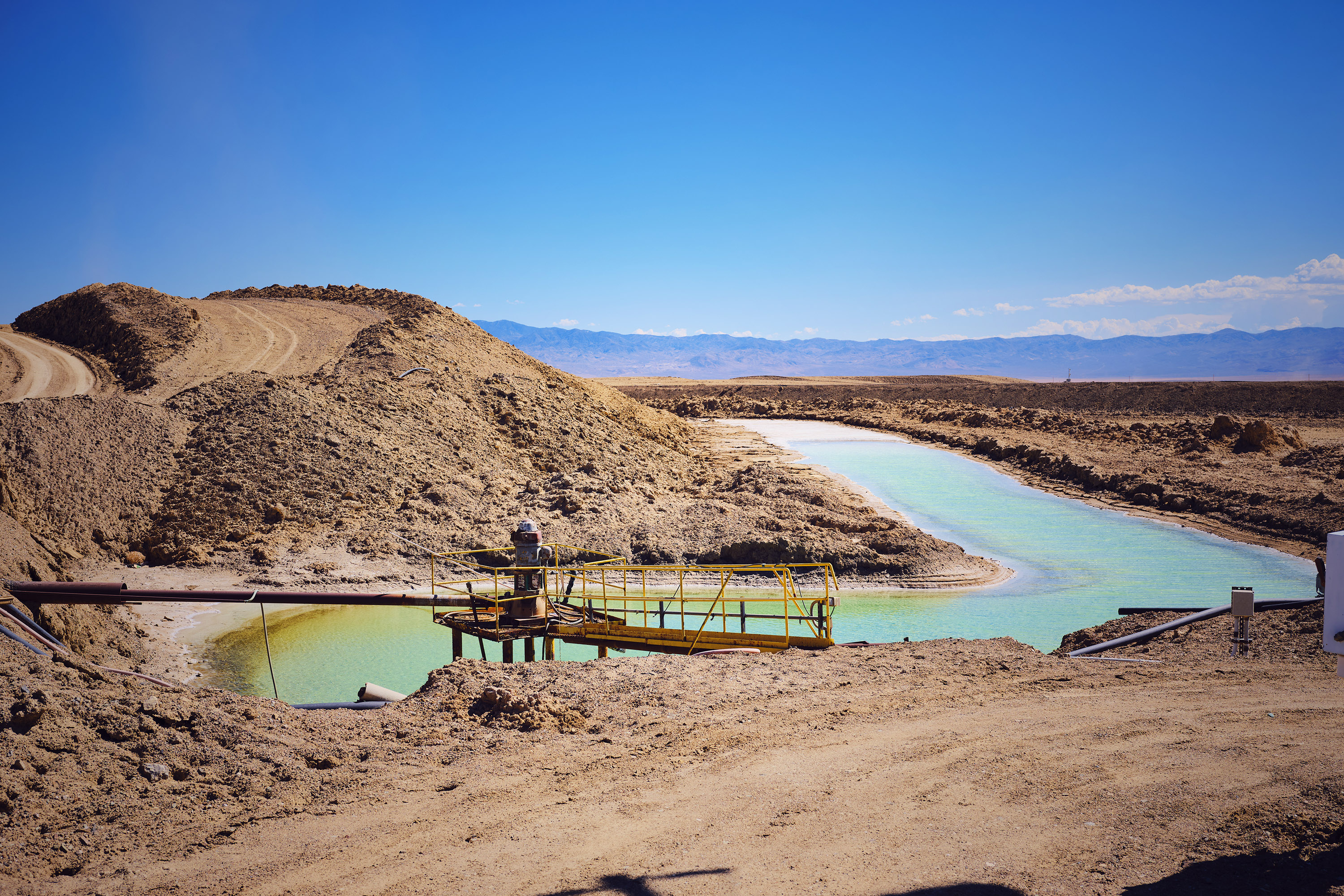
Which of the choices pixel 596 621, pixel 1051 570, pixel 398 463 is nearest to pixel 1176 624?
pixel 596 621

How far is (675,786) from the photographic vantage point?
6617 millimetres

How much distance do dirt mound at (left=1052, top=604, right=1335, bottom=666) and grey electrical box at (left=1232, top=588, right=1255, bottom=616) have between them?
1.09 meters

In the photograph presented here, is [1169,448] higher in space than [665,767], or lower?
higher

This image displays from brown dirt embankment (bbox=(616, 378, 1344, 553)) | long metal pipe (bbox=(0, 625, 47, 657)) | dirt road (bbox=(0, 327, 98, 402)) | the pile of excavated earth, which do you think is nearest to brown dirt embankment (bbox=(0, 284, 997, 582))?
dirt road (bbox=(0, 327, 98, 402))

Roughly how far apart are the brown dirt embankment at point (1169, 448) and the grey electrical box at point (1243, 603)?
15.5 metres

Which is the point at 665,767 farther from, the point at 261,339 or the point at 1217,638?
the point at 261,339

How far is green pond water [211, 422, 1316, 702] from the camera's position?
1334 cm

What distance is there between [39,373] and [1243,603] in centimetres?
3129

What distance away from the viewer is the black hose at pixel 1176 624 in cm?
1038

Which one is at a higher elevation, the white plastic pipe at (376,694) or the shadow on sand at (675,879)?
the shadow on sand at (675,879)

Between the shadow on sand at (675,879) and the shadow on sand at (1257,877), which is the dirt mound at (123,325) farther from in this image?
the shadow on sand at (1257,877)

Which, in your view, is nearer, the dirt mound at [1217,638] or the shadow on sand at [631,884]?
the shadow on sand at [631,884]

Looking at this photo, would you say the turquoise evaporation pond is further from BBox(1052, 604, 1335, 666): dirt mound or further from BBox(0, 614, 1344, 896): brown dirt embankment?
BBox(0, 614, 1344, 896): brown dirt embankment

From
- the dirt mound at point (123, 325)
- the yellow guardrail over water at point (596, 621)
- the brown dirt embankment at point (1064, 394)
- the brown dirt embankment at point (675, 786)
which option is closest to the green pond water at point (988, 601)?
the yellow guardrail over water at point (596, 621)
